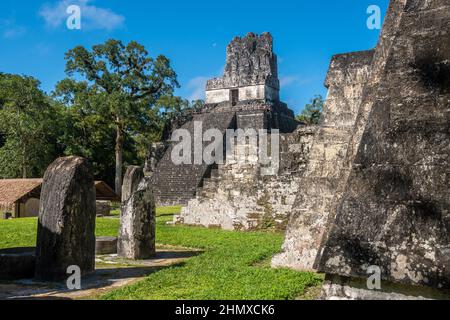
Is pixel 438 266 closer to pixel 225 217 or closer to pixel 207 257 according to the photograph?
pixel 207 257

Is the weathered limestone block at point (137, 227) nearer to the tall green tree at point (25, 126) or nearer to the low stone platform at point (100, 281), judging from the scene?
the low stone platform at point (100, 281)

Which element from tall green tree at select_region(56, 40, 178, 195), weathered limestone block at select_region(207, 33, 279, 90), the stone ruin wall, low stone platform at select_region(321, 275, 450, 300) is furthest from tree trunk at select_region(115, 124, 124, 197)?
low stone platform at select_region(321, 275, 450, 300)

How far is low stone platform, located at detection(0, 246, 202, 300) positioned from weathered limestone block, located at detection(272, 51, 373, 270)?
6.12ft

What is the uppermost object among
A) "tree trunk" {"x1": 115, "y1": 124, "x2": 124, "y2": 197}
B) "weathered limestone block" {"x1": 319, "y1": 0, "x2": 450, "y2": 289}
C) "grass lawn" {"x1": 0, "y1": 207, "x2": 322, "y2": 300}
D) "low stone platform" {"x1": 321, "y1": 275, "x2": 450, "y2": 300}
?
"tree trunk" {"x1": 115, "y1": 124, "x2": 124, "y2": 197}

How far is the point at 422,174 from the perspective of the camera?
6.24ft

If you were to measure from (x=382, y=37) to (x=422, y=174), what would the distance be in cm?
199

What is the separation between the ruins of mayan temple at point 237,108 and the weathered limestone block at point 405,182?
1600cm

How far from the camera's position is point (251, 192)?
37.2ft

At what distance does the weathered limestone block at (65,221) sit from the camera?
17.0 feet

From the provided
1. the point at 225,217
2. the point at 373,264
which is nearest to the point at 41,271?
the point at 373,264

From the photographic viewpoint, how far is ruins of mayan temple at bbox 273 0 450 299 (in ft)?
5.98

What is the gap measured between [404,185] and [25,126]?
26.5 metres

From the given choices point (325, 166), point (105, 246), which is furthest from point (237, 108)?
point (325, 166)

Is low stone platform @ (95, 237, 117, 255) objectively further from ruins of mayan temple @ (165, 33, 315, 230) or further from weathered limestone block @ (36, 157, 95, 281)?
ruins of mayan temple @ (165, 33, 315, 230)
